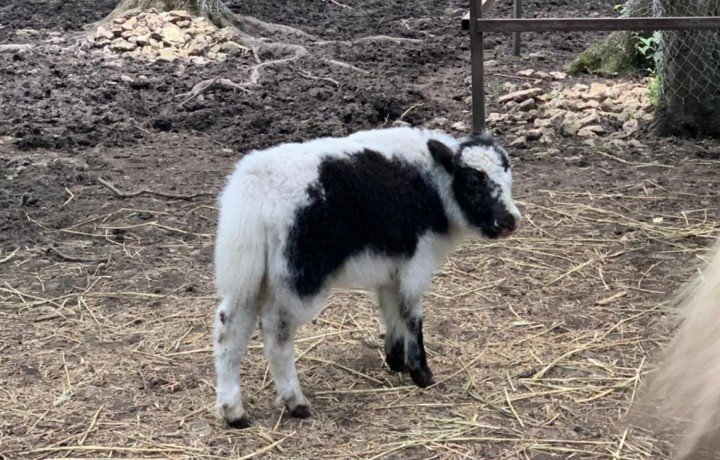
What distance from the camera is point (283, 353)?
3895 millimetres

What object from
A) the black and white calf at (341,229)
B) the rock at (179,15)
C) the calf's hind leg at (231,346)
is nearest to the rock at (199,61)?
the rock at (179,15)

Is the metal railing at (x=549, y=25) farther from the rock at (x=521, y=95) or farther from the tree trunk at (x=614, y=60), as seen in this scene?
the tree trunk at (x=614, y=60)

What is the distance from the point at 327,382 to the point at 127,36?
7.23 metres

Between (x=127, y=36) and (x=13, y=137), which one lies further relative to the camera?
(x=127, y=36)

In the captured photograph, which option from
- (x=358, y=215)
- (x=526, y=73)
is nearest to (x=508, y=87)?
(x=526, y=73)

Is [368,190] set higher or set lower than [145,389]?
higher

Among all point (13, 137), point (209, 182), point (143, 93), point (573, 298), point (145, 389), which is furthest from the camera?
point (143, 93)

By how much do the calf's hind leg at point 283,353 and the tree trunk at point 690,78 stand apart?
4984 millimetres

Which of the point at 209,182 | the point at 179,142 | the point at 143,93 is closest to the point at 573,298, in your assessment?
the point at 209,182

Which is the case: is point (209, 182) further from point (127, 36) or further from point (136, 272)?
point (127, 36)

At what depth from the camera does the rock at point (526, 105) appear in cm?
846

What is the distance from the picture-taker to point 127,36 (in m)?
10.5

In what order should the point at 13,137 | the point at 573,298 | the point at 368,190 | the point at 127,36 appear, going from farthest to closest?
the point at 127,36, the point at 13,137, the point at 573,298, the point at 368,190

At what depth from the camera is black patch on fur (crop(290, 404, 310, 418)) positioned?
4.00 metres
